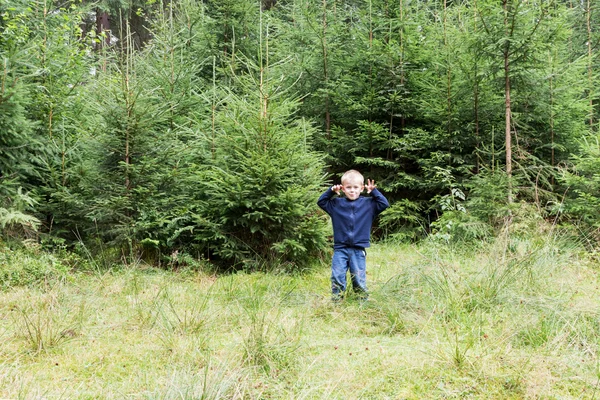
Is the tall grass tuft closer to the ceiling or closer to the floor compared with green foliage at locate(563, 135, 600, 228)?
closer to the floor

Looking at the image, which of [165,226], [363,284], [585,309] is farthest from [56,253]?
[585,309]

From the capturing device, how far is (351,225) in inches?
192

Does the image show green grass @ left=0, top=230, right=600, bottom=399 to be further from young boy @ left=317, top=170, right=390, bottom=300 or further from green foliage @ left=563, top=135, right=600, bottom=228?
green foliage @ left=563, top=135, right=600, bottom=228

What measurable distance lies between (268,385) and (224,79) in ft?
29.4

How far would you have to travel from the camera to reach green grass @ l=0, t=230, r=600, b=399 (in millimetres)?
2617

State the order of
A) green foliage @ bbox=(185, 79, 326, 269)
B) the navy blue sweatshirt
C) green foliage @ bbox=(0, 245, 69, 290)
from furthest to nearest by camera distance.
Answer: green foliage @ bbox=(185, 79, 326, 269) < green foliage @ bbox=(0, 245, 69, 290) < the navy blue sweatshirt

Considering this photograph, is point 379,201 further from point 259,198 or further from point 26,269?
point 26,269

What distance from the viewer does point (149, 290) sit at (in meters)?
4.94

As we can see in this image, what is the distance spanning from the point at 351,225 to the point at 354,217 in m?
0.11

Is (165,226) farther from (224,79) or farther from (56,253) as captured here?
(224,79)

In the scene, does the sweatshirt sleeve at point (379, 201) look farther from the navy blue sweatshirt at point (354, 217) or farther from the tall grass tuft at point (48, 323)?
the tall grass tuft at point (48, 323)

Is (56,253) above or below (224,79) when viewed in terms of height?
below

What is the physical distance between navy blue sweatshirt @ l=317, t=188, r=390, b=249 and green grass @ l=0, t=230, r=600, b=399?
0.68 metres

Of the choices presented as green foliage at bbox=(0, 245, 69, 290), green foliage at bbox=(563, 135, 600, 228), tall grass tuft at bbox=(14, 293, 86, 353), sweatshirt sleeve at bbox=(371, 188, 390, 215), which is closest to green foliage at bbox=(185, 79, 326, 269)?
sweatshirt sleeve at bbox=(371, 188, 390, 215)
